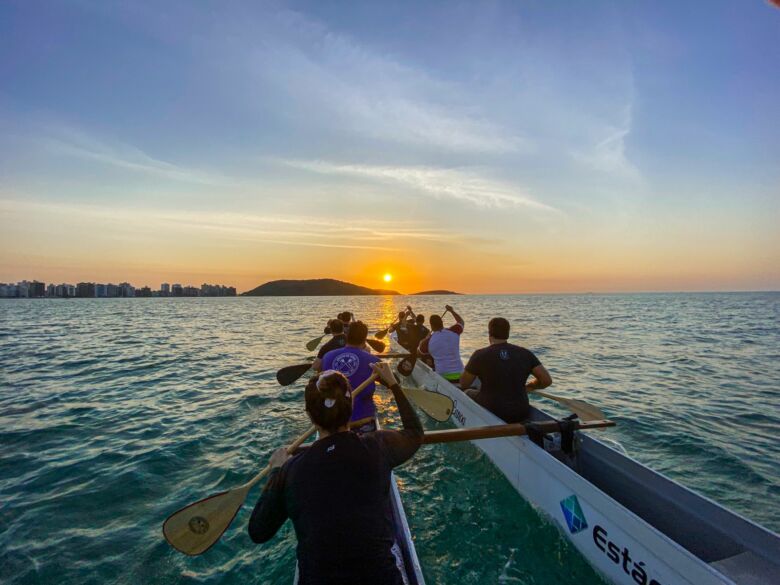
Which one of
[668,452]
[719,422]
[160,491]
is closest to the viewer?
[160,491]

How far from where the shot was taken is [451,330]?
10.8m

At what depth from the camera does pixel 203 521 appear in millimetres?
3545

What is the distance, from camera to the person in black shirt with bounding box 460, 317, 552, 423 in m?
6.15

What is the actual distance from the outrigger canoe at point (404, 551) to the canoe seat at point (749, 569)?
2.46 metres

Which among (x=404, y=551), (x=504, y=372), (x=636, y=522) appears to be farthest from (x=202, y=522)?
(x=504, y=372)

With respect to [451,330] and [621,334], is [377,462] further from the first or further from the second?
[621,334]

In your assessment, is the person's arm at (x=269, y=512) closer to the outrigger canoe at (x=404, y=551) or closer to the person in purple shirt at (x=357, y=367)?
the outrigger canoe at (x=404, y=551)

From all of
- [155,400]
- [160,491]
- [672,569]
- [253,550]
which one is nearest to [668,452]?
[672,569]

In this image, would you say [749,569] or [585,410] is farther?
[585,410]

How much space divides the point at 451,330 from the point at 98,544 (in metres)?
8.11

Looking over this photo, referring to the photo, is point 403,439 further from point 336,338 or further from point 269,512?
point 336,338

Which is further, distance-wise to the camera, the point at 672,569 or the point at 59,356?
the point at 59,356

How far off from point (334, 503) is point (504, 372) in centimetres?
440

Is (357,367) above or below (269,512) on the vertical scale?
above
